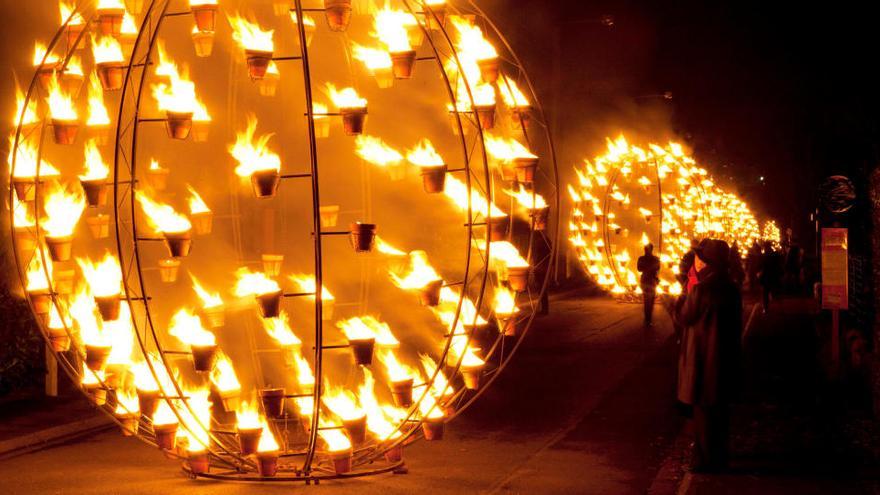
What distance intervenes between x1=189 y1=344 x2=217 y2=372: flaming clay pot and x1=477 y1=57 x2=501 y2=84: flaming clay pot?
8.52ft

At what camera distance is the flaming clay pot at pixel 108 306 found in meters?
7.41

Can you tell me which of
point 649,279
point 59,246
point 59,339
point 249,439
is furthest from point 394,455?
point 649,279

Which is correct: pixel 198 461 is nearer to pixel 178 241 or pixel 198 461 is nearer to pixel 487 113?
pixel 178 241

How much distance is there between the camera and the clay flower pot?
739cm

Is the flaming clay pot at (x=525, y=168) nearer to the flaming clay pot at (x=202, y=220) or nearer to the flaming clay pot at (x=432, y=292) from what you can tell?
the flaming clay pot at (x=432, y=292)

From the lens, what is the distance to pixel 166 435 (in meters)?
7.81

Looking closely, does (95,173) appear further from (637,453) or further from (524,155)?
(637,453)

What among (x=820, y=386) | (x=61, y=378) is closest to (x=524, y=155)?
(x=820, y=386)

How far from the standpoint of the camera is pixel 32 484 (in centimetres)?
849

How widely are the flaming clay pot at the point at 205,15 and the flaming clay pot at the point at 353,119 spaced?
0.97m

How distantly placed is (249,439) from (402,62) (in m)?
2.61

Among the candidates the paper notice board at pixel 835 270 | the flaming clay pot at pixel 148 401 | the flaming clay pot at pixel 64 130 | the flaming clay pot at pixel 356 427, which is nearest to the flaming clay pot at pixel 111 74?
the flaming clay pot at pixel 64 130

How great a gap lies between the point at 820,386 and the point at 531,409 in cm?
339

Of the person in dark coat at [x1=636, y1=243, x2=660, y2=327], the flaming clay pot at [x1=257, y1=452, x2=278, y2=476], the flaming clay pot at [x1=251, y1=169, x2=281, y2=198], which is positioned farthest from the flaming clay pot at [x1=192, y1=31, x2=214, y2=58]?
the person in dark coat at [x1=636, y1=243, x2=660, y2=327]
